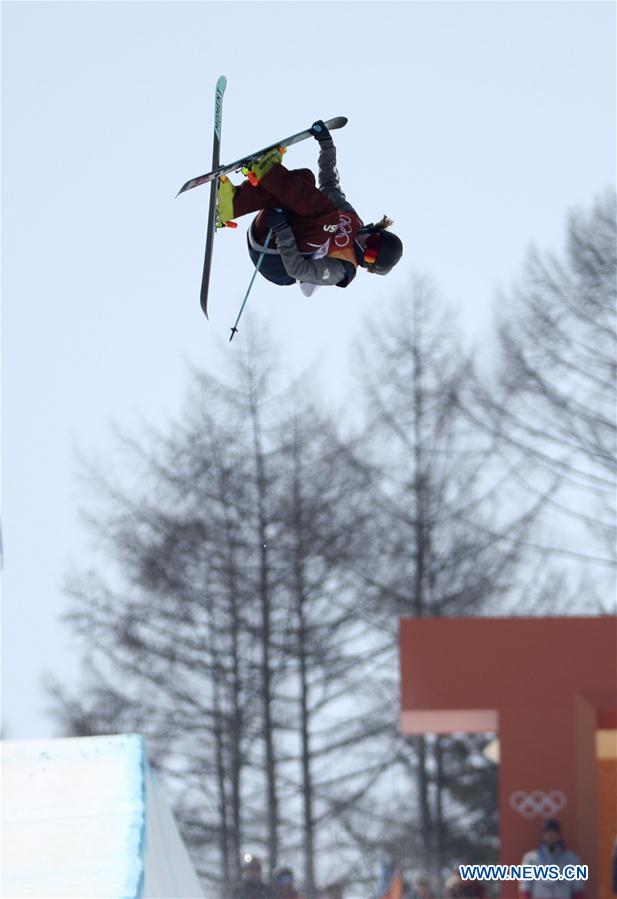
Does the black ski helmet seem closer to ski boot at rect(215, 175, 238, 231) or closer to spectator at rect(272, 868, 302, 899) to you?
ski boot at rect(215, 175, 238, 231)

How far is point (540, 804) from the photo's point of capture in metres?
14.5

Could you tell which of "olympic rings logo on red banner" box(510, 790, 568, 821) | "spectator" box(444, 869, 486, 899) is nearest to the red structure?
"olympic rings logo on red banner" box(510, 790, 568, 821)

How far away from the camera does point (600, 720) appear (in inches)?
594

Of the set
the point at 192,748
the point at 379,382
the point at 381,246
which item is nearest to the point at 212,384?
the point at 379,382

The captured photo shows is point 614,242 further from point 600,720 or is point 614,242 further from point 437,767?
point 600,720

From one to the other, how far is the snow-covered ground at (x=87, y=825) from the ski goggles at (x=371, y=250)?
2994 millimetres

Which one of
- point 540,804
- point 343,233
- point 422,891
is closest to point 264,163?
point 343,233

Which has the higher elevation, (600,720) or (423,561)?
(423,561)

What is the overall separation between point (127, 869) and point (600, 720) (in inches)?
314

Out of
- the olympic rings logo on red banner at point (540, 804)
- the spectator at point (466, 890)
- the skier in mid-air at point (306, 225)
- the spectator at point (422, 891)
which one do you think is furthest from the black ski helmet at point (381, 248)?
the spectator at point (422, 891)

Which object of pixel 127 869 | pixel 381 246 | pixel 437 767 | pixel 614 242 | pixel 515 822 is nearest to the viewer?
pixel 127 869

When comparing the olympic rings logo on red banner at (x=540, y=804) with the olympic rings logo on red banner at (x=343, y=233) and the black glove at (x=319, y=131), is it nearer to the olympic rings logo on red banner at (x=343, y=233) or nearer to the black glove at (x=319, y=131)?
the olympic rings logo on red banner at (x=343, y=233)

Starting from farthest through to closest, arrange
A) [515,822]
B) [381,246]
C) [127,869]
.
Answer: [515,822] < [381,246] < [127,869]
